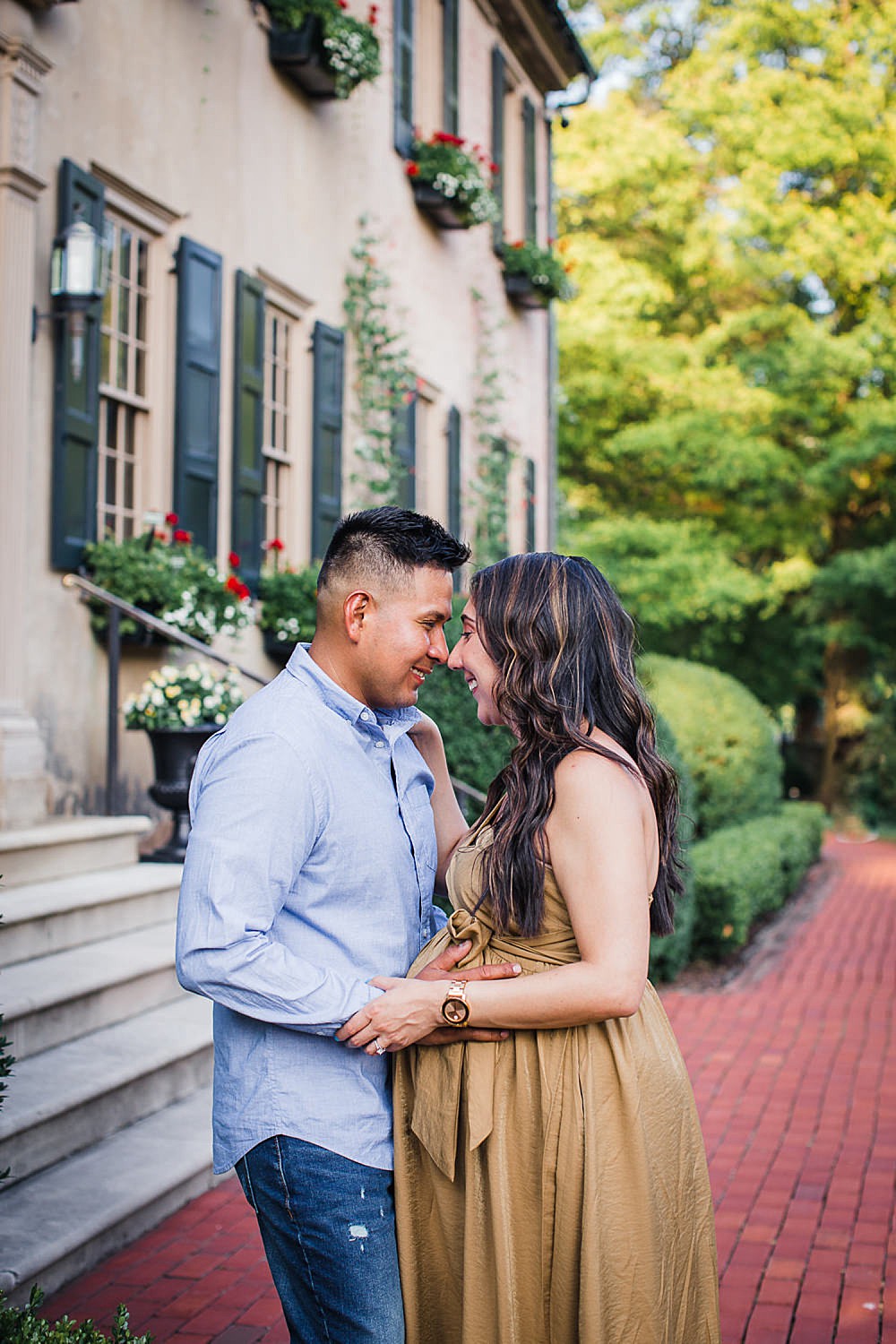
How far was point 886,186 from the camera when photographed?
68.7 feet

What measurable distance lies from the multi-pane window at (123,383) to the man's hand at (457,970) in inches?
206

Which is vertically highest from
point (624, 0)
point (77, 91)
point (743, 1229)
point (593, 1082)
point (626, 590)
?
point (624, 0)

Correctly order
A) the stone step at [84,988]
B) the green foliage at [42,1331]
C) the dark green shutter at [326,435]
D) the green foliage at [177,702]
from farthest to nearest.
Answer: the dark green shutter at [326,435] < the green foliage at [177,702] < the stone step at [84,988] < the green foliage at [42,1331]

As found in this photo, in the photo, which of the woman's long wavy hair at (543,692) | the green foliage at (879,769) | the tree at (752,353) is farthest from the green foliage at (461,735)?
the green foliage at (879,769)

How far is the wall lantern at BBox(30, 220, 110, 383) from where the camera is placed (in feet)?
20.6

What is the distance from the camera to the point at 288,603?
8609mm

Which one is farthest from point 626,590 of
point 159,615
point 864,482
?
point 159,615

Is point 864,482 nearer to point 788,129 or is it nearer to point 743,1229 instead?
point 788,129

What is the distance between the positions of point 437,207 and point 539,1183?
10297mm

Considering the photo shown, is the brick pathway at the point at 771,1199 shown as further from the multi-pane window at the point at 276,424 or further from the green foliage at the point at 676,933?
the multi-pane window at the point at 276,424

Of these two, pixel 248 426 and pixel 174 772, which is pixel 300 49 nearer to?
pixel 248 426

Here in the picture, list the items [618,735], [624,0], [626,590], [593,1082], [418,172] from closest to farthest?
[593,1082]
[618,735]
[418,172]
[626,590]
[624,0]

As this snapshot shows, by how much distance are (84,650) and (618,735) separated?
497cm

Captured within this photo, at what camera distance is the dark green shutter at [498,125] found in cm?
1334
